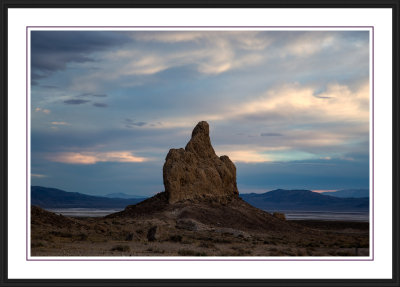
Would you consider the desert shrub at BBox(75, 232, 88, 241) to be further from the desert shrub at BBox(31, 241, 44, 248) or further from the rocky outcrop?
the rocky outcrop

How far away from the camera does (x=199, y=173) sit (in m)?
45.7

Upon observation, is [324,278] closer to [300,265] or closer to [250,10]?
[300,265]

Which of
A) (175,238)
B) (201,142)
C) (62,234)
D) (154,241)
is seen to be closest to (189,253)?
(154,241)

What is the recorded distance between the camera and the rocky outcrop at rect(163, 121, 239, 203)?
44000 mm

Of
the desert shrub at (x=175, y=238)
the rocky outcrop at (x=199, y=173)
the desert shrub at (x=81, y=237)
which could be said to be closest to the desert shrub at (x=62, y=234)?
the desert shrub at (x=81, y=237)

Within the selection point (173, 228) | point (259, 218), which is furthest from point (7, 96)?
point (259, 218)

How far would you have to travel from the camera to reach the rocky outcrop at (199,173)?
4400 centimetres

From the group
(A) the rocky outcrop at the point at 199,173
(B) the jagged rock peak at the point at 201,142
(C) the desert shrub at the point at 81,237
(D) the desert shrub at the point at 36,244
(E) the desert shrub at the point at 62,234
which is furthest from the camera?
(B) the jagged rock peak at the point at 201,142

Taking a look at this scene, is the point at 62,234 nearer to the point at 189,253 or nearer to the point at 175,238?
the point at 175,238

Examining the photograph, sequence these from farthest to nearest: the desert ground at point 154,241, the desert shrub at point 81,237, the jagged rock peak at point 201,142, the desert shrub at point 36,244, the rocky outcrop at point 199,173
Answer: the jagged rock peak at point 201,142, the rocky outcrop at point 199,173, the desert shrub at point 81,237, the desert ground at point 154,241, the desert shrub at point 36,244

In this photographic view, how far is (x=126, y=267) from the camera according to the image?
14969 millimetres

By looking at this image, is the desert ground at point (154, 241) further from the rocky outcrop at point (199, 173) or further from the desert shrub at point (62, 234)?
the rocky outcrop at point (199, 173)

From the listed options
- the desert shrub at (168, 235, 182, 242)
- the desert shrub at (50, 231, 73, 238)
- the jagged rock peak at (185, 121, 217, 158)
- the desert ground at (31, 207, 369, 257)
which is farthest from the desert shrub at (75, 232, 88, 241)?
the jagged rock peak at (185, 121, 217, 158)

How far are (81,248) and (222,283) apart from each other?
10.4 meters
